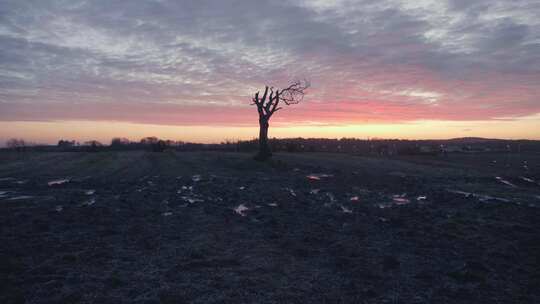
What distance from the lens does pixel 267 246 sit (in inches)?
326

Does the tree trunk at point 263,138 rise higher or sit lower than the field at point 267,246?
higher

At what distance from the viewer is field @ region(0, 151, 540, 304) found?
5.83m

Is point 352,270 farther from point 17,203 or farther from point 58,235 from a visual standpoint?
point 17,203

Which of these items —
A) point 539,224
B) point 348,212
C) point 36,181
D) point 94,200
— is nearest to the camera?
point 539,224

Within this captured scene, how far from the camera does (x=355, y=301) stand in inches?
216

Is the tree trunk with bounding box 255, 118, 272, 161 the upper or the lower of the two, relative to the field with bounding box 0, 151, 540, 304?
upper

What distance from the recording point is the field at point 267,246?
5.83 metres

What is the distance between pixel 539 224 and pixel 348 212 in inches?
203

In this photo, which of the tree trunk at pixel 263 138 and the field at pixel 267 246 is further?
the tree trunk at pixel 263 138

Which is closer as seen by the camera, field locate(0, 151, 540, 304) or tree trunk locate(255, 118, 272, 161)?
field locate(0, 151, 540, 304)

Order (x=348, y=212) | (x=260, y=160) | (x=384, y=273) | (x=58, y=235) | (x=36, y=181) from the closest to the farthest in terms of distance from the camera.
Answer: (x=384, y=273), (x=58, y=235), (x=348, y=212), (x=36, y=181), (x=260, y=160)

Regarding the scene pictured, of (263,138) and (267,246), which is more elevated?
(263,138)

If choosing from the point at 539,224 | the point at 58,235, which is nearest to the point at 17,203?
the point at 58,235

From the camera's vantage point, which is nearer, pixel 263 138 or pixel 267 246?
pixel 267 246
